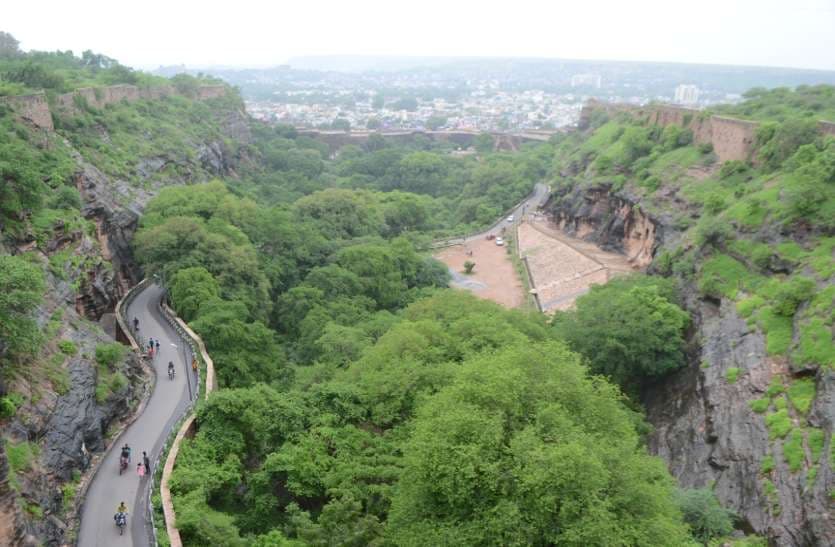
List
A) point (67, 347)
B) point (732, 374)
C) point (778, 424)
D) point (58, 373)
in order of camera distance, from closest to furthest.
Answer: point (58, 373) → point (67, 347) → point (778, 424) → point (732, 374)

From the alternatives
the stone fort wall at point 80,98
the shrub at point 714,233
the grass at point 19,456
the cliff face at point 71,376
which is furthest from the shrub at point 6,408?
the shrub at point 714,233

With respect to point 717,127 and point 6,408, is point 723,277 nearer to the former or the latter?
point 717,127

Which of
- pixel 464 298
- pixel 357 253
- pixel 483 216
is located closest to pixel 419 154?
pixel 483 216

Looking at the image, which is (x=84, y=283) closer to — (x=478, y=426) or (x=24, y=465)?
(x=24, y=465)

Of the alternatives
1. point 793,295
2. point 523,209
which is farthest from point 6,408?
point 523,209

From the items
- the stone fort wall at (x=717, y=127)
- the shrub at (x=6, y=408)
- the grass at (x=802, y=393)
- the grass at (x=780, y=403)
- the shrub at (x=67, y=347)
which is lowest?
the grass at (x=780, y=403)

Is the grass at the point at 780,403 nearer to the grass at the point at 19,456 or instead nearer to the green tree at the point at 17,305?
the grass at the point at 19,456
